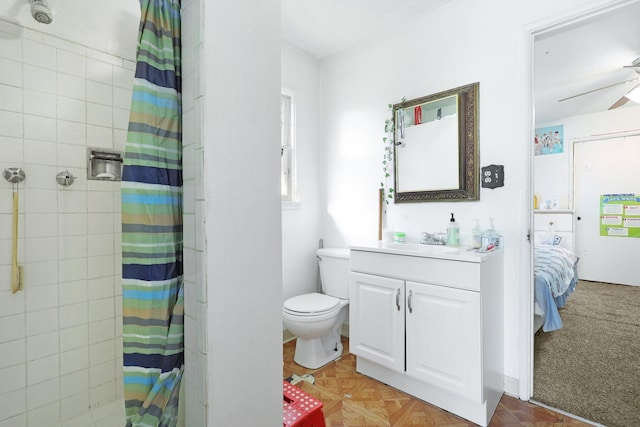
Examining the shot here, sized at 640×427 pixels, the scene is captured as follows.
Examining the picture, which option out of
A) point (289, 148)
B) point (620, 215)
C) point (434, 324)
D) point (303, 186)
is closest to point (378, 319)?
point (434, 324)

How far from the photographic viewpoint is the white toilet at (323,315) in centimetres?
205

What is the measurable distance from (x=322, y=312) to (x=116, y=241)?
132 cm

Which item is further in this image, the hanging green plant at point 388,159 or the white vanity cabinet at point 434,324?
the hanging green plant at point 388,159

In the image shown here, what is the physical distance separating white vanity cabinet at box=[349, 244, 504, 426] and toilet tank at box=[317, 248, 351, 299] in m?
0.30

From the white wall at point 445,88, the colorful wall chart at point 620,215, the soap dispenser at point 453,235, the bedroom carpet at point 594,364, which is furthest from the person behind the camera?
the colorful wall chart at point 620,215

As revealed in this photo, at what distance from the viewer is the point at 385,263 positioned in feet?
6.27

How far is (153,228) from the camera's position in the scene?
816mm

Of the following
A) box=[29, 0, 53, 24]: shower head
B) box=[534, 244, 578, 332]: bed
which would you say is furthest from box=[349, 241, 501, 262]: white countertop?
box=[29, 0, 53, 24]: shower head

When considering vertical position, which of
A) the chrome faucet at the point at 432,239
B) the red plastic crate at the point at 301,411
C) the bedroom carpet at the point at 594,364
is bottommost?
the bedroom carpet at the point at 594,364

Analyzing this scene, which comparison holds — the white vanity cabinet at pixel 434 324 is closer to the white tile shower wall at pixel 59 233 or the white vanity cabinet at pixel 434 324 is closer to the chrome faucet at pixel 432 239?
the chrome faucet at pixel 432 239

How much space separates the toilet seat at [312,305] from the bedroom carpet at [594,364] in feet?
4.41

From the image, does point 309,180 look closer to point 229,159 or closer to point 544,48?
point 229,159

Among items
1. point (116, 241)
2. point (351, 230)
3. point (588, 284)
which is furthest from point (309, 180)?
point (588, 284)

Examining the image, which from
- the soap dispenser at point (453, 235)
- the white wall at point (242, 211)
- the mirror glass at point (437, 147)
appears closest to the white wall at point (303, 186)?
the mirror glass at point (437, 147)
